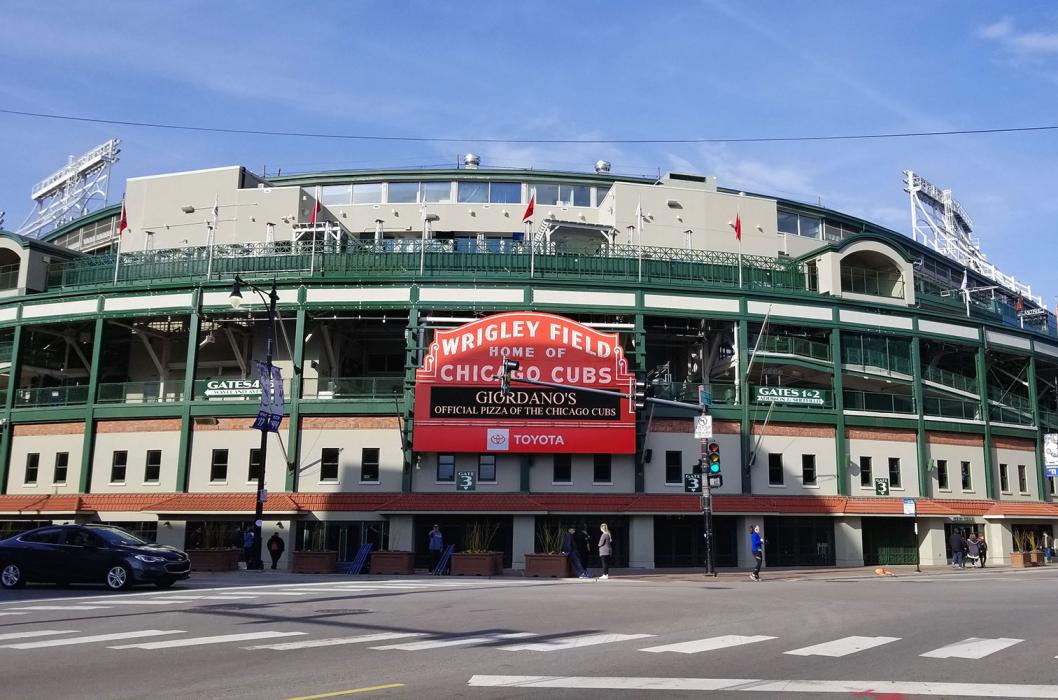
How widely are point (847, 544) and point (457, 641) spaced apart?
32.3 metres

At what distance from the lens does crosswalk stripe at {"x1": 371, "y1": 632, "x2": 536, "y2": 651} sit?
12648 millimetres

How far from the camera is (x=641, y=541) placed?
39.4 metres

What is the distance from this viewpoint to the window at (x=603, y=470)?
3969 centimetres

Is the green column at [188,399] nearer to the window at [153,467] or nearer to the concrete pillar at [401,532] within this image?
the window at [153,467]

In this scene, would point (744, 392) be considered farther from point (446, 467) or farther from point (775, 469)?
point (446, 467)

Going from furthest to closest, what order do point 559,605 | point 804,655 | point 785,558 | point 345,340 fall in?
point 345,340
point 785,558
point 559,605
point 804,655

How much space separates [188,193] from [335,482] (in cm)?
Result: 1997

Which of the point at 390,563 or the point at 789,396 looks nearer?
the point at 390,563

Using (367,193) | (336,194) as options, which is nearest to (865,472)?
(367,193)

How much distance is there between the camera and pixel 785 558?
40812mm

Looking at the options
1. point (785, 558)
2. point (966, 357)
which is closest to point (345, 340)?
point (785, 558)

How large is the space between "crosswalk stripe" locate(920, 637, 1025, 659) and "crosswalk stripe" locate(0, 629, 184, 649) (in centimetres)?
1084

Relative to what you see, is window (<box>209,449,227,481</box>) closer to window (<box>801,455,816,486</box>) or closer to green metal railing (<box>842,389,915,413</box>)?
window (<box>801,455,816,486</box>)

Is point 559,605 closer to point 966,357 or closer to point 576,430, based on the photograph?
point 576,430
